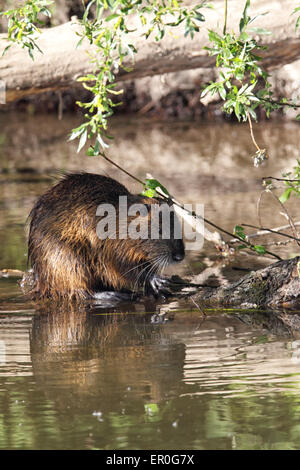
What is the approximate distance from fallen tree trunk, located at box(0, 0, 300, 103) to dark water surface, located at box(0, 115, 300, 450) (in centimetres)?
105

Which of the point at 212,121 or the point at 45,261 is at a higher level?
the point at 212,121

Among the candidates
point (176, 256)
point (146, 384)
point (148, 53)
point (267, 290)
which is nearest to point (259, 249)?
point (267, 290)

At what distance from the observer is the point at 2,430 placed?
2875mm

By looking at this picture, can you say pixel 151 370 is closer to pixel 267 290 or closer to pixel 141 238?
pixel 267 290

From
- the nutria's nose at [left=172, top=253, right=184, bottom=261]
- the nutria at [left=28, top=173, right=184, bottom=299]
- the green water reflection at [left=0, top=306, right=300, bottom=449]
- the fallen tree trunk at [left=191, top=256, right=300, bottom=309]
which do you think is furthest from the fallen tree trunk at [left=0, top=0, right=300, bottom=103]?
the green water reflection at [left=0, top=306, right=300, bottom=449]

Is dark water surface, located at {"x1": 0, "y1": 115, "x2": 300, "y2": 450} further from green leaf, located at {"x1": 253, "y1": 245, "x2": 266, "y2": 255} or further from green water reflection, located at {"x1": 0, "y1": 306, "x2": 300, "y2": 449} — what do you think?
green leaf, located at {"x1": 253, "y1": 245, "x2": 266, "y2": 255}

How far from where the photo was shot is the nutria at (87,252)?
468cm

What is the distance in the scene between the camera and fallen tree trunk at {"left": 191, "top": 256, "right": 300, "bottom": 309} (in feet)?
14.4

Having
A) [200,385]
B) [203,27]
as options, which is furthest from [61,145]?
[200,385]

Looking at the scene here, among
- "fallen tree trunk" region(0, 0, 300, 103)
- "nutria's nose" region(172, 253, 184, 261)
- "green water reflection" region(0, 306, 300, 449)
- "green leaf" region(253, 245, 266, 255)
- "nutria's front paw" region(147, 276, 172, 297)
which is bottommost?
"green water reflection" region(0, 306, 300, 449)

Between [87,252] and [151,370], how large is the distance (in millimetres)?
1376

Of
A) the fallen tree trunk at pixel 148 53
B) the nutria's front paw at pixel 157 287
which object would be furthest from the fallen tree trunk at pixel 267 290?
the fallen tree trunk at pixel 148 53
